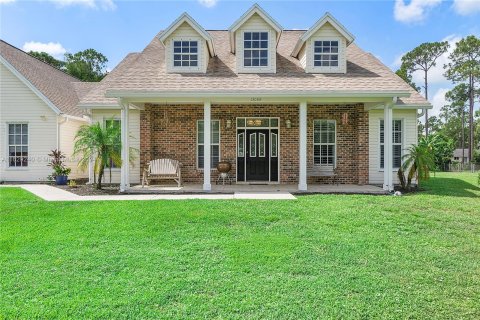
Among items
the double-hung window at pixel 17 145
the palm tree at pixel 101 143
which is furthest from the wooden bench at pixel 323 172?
the double-hung window at pixel 17 145

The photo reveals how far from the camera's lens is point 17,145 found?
13.8 metres

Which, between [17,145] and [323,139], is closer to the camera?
[323,139]

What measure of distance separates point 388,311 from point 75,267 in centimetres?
412

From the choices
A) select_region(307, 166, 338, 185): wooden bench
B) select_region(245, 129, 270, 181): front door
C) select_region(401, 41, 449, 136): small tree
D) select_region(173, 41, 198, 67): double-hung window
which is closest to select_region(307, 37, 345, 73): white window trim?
select_region(245, 129, 270, 181): front door

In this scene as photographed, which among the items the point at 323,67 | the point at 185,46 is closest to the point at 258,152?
the point at 323,67

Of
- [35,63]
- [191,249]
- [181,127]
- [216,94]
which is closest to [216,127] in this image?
[181,127]

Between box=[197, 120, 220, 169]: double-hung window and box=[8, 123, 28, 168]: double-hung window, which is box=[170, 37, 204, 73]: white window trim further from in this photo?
box=[8, 123, 28, 168]: double-hung window

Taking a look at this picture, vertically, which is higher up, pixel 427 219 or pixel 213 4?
pixel 213 4

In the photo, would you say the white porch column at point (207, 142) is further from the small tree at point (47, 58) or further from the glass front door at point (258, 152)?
the small tree at point (47, 58)

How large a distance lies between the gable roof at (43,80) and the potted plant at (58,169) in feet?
6.14

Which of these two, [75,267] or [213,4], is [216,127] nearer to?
[213,4]

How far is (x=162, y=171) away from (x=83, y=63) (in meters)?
37.7

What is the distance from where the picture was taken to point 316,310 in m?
3.51

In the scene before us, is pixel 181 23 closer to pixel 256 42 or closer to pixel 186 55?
pixel 186 55
